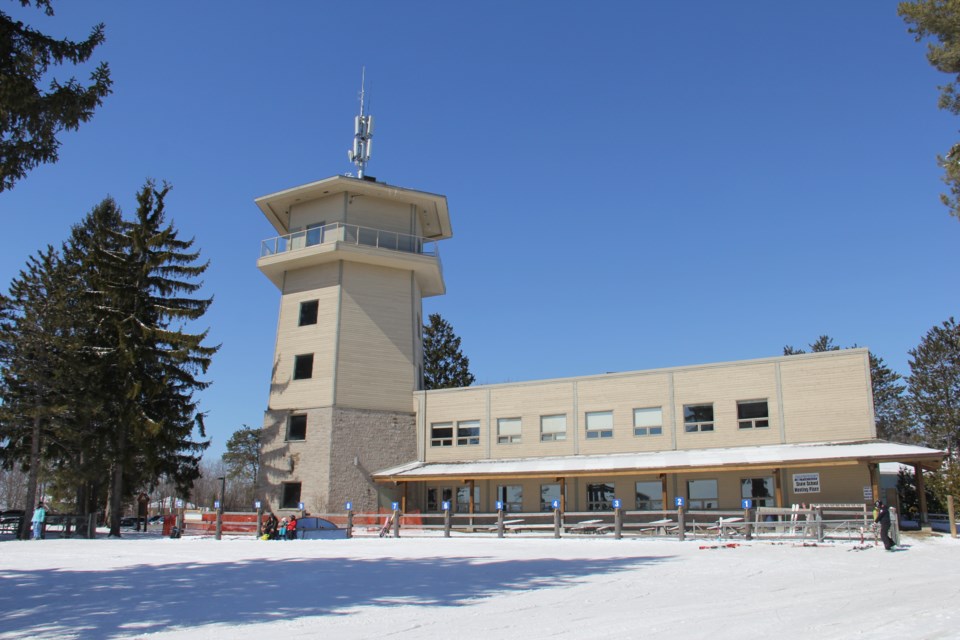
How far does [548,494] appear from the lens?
31469 millimetres

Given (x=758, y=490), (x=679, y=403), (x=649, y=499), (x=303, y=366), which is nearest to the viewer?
(x=758, y=490)

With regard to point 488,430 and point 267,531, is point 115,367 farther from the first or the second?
point 488,430

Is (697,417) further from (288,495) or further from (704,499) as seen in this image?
(288,495)

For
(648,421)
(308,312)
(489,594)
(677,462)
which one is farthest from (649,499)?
(489,594)

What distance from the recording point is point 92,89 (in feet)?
44.2

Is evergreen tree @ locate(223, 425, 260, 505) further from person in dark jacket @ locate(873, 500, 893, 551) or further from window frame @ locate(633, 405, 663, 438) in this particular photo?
person in dark jacket @ locate(873, 500, 893, 551)

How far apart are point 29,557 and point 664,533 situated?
18.3 m

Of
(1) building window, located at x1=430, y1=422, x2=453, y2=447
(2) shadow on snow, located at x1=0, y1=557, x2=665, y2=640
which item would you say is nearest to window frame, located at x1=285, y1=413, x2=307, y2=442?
(1) building window, located at x1=430, y1=422, x2=453, y2=447

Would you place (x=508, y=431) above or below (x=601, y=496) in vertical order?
above

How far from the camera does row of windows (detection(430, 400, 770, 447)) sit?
95.8 ft

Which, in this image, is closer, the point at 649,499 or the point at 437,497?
the point at 649,499

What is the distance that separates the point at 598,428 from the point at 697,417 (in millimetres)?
3972

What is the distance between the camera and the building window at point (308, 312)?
3491 centimetres

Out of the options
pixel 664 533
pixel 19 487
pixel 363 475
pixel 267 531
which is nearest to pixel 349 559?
pixel 267 531
